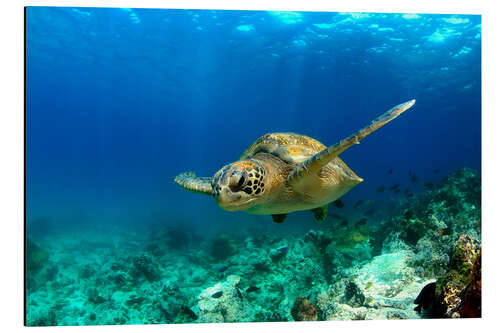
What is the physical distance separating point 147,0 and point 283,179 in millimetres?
2451

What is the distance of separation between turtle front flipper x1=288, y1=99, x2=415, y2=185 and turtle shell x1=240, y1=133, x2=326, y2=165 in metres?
0.44

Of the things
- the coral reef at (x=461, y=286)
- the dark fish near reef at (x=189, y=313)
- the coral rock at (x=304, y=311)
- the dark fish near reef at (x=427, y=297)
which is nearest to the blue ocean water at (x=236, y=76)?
the coral reef at (x=461, y=286)

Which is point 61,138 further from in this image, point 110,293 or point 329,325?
point 329,325

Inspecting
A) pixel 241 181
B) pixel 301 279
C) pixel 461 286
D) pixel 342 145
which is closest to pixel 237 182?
pixel 241 181

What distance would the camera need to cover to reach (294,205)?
8.86ft

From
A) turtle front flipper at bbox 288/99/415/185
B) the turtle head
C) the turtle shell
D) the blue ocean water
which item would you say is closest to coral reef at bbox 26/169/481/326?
turtle front flipper at bbox 288/99/415/185

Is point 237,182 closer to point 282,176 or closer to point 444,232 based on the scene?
point 282,176

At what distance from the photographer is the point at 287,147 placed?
2764mm

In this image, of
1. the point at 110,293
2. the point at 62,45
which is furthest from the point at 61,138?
the point at 110,293

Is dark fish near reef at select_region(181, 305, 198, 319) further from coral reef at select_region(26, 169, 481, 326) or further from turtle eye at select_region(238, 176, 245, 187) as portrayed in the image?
turtle eye at select_region(238, 176, 245, 187)

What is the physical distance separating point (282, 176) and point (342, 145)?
0.87 meters

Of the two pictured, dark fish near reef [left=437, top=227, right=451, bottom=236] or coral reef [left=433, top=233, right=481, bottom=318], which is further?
dark fish near reef [left=437, top=227, right=451, bottom=236]

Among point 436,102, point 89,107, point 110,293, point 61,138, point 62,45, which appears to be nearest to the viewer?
point 110,293

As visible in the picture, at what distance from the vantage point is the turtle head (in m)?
1.69
